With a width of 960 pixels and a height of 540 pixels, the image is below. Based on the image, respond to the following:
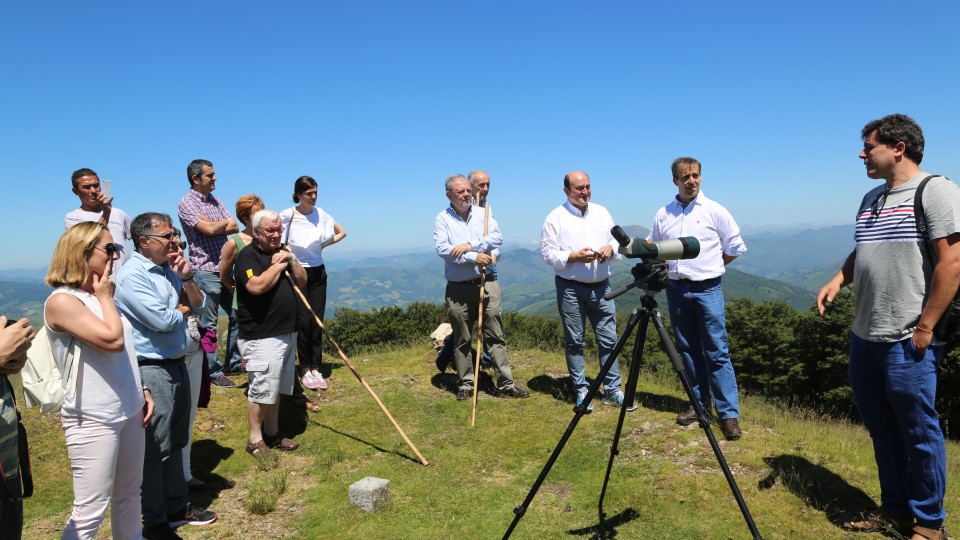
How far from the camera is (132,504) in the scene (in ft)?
10.8

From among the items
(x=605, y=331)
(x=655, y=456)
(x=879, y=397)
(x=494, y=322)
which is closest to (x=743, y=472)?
(x=655, y=456)

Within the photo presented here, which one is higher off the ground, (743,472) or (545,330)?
(743,472)

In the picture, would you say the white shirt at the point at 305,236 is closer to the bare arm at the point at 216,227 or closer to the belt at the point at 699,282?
the bare arm at the point at 216,227

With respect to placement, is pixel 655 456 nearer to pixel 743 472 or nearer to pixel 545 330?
pixel 743 472

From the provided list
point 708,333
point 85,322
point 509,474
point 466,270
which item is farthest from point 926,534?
point 85,322

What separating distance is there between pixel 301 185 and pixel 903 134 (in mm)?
5879

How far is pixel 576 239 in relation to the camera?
6.10 meters

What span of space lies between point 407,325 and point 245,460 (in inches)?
651

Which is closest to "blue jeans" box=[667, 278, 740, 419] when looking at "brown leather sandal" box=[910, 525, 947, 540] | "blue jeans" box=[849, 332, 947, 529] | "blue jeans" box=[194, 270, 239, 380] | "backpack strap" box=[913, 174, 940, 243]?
"blue jeans" box=[849, 332, 947, 529]

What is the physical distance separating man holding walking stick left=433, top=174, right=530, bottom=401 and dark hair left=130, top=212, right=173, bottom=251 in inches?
124

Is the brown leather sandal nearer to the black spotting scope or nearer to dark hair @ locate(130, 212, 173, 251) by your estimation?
the black spotting scope

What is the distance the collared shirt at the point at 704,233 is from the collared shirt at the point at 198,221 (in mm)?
5386

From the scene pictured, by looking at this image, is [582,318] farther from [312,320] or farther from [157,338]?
[157,338]

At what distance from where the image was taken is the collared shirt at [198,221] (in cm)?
639
